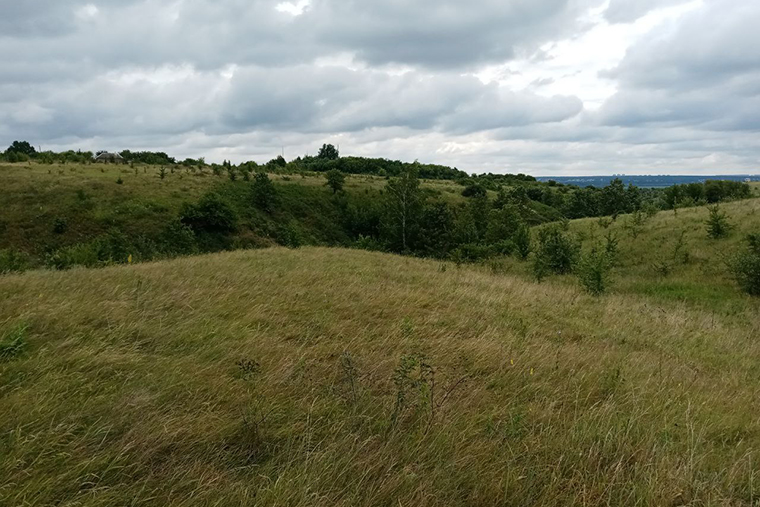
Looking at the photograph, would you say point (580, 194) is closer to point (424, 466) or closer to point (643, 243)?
point (643, 243)

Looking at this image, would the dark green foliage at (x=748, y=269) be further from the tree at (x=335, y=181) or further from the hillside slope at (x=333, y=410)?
the tree at (x=335, y=181)

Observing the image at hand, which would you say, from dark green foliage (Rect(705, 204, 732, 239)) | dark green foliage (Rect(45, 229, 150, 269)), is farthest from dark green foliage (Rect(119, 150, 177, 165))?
dark green foliage (Rect(705, 204, 732, 239))

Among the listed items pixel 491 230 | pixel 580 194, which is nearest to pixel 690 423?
pixel 491 230

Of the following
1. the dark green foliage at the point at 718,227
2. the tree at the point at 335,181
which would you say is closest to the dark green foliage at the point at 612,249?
the dark green foliage at the point at 718,227

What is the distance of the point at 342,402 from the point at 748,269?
20024 millimetres

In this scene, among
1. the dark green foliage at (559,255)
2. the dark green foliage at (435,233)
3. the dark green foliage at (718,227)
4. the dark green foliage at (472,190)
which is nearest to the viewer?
the dark green foliage at (559,255)

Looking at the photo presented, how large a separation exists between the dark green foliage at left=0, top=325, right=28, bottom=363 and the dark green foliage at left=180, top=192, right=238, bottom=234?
38262 millimetres

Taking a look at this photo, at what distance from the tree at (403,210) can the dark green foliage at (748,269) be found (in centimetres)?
2664

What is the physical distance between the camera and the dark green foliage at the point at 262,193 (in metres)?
50.9

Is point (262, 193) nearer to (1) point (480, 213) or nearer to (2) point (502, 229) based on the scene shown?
(1) point (480, 213)

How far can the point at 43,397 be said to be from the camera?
3.06 meters

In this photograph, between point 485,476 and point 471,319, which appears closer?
point 485,476

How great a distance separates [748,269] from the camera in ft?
55.2

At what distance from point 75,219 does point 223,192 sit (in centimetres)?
1623
